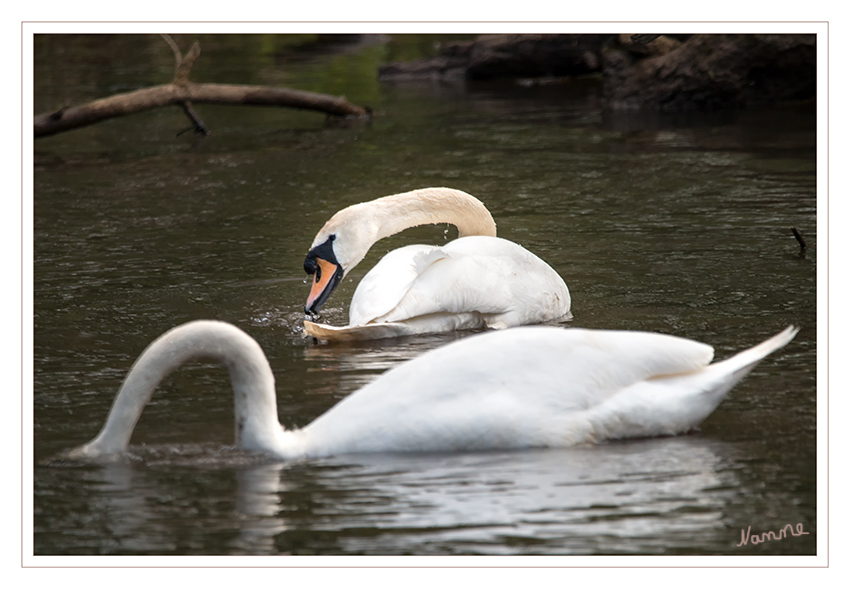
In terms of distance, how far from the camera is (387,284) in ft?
25.0

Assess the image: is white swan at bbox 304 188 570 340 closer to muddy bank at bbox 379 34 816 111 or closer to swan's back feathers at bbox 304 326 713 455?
swan's back feathers at bbox 304 326 713 455

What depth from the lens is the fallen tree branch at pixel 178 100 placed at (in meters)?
15.7

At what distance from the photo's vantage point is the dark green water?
4.70 metres

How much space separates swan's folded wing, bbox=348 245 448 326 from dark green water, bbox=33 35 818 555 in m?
0.29

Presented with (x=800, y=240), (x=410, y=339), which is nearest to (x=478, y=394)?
(x=410, y=339)

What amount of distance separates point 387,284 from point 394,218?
1.19 metres

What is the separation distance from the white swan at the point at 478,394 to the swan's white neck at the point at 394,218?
2.88 m

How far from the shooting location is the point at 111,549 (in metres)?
4.54

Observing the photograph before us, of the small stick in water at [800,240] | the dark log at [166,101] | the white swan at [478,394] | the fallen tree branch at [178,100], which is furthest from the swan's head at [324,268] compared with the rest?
the dark log at [166,101]

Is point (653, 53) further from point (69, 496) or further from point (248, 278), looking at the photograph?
point (69, 496)

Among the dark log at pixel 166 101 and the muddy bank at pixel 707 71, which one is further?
the muddy bank at pixel 707 71

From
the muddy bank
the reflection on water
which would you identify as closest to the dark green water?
the reflection on water

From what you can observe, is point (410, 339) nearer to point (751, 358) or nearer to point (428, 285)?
point (428, 285)
